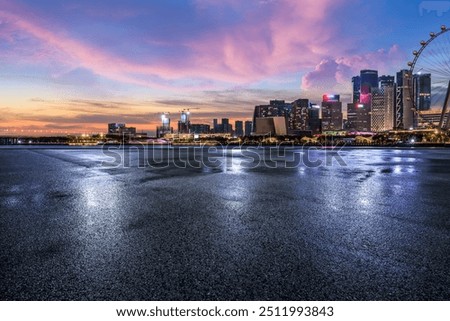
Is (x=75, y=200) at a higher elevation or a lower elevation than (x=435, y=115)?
lower

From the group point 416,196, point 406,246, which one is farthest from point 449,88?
point 406,246

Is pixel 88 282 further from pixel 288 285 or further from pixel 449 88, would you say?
pixel 449 88

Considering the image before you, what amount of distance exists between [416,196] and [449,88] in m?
71.6

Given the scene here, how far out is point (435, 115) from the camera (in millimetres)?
111375

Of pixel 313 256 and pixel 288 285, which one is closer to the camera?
pixel 288 285

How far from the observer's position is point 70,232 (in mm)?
5789

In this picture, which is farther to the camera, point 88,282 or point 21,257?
point 21,257

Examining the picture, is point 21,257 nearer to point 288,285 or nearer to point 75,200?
point 288,285

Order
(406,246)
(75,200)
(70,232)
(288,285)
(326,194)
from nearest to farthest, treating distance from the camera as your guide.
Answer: (288,285)
(406,246)
(70,232)
(75,200)
(326,194)
